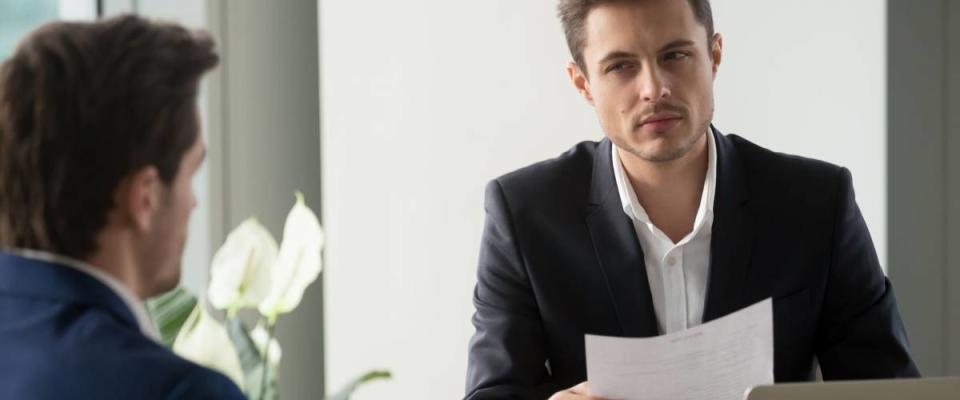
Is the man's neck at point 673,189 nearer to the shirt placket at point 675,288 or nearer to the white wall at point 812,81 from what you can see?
the shirt placket at point 675,288

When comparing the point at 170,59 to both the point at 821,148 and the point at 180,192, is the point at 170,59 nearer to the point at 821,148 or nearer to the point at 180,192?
the point at 180,192

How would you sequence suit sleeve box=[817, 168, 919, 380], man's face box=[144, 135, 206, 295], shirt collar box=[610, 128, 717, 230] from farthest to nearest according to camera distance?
1. shirt collar box=[610, 128, 717, 230]
2. suit sleeve box=[817, 168, 919, 380]
3. man's face box=[144, 135, 206, 295]

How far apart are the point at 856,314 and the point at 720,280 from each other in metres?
0.25

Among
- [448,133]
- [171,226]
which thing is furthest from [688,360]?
[448,133]

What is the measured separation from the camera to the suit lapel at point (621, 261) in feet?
7.35

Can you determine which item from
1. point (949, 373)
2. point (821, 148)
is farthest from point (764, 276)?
point (949, 373)

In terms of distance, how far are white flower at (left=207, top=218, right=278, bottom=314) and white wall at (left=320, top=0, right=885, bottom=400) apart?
162 centimetres

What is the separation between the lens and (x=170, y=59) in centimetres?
108

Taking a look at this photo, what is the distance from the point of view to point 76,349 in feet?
3.24

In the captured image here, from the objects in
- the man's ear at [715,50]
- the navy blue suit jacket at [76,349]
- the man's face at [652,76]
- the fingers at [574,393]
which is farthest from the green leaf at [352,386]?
the man's ear at [715,50]

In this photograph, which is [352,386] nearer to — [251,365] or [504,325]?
[251,365]

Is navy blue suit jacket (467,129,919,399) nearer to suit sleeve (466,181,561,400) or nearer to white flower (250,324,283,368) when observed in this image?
suit sleeve (466,181,561,400)

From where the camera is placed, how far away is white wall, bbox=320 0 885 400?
9.53 feet

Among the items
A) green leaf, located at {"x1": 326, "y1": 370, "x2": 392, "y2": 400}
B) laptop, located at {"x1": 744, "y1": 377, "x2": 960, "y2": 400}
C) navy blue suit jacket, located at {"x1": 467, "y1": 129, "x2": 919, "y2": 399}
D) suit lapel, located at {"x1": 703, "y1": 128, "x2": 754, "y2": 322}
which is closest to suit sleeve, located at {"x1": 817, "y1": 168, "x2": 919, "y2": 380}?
navy blue suit jacket, located at {"x1": 467, "y1": 129, "x2": 919, "y2": 399}
